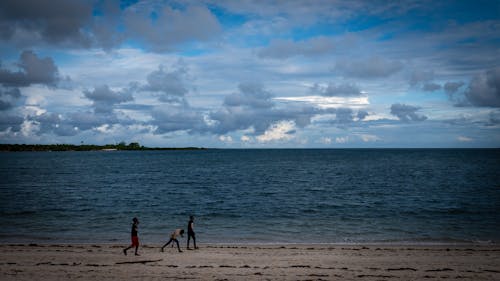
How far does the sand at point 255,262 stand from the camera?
49.1 feet

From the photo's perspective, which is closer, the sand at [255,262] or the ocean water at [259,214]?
the sand at [255,262]

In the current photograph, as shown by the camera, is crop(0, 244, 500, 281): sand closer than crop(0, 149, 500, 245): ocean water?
Yes

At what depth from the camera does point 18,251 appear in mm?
19312

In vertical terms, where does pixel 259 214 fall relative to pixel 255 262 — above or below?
below

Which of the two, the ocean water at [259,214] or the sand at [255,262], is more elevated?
the sand at [255,262]

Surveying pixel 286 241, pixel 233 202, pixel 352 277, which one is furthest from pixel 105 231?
pixel 352 277

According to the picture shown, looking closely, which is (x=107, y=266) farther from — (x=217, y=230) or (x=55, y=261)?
(x=217, y=230)

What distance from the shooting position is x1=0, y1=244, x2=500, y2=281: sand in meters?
15.0

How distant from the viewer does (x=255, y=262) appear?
1708 cm

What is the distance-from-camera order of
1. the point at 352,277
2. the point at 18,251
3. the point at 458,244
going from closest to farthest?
the point at 352,277, the point at 18,251, the point at 458,244

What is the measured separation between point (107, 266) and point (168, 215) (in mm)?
15784

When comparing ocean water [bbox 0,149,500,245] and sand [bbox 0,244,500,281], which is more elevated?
sand [bbox 0,244,500,281]

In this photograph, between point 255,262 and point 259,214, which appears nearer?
point 255,262

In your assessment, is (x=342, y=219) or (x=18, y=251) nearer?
(x=18, y=251)
